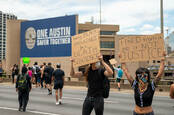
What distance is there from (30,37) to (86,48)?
36139 millimetres

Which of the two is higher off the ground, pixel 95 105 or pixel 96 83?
pixel 96 83

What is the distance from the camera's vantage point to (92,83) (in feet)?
16.5

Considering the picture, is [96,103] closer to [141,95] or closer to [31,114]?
[141,95]

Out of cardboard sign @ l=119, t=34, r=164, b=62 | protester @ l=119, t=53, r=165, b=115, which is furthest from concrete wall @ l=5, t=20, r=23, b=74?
protester @ l=119, t=53, r=165, b=115

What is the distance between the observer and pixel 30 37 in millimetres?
40531

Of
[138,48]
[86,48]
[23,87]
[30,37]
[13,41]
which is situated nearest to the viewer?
[86,48]

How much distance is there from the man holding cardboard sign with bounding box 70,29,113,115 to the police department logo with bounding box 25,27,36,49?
35050 millimetres

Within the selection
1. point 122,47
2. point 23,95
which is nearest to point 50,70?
point 23,95

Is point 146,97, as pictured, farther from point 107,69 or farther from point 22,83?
point 22,83

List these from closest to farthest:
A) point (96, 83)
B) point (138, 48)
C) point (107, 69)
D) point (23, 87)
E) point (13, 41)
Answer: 1. point (107, 69)
2. point (96, 83)
3. point (138, 48)
4. point (23, 87)
5. point (13, 41)

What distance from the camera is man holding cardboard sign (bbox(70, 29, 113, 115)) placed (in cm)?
488

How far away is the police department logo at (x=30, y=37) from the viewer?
39.9 metres

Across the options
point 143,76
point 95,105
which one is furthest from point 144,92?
point 95,105

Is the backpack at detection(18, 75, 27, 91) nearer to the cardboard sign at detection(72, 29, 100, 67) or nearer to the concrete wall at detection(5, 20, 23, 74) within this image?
the cardboard sign at detection(72, 29, 100, 67)
